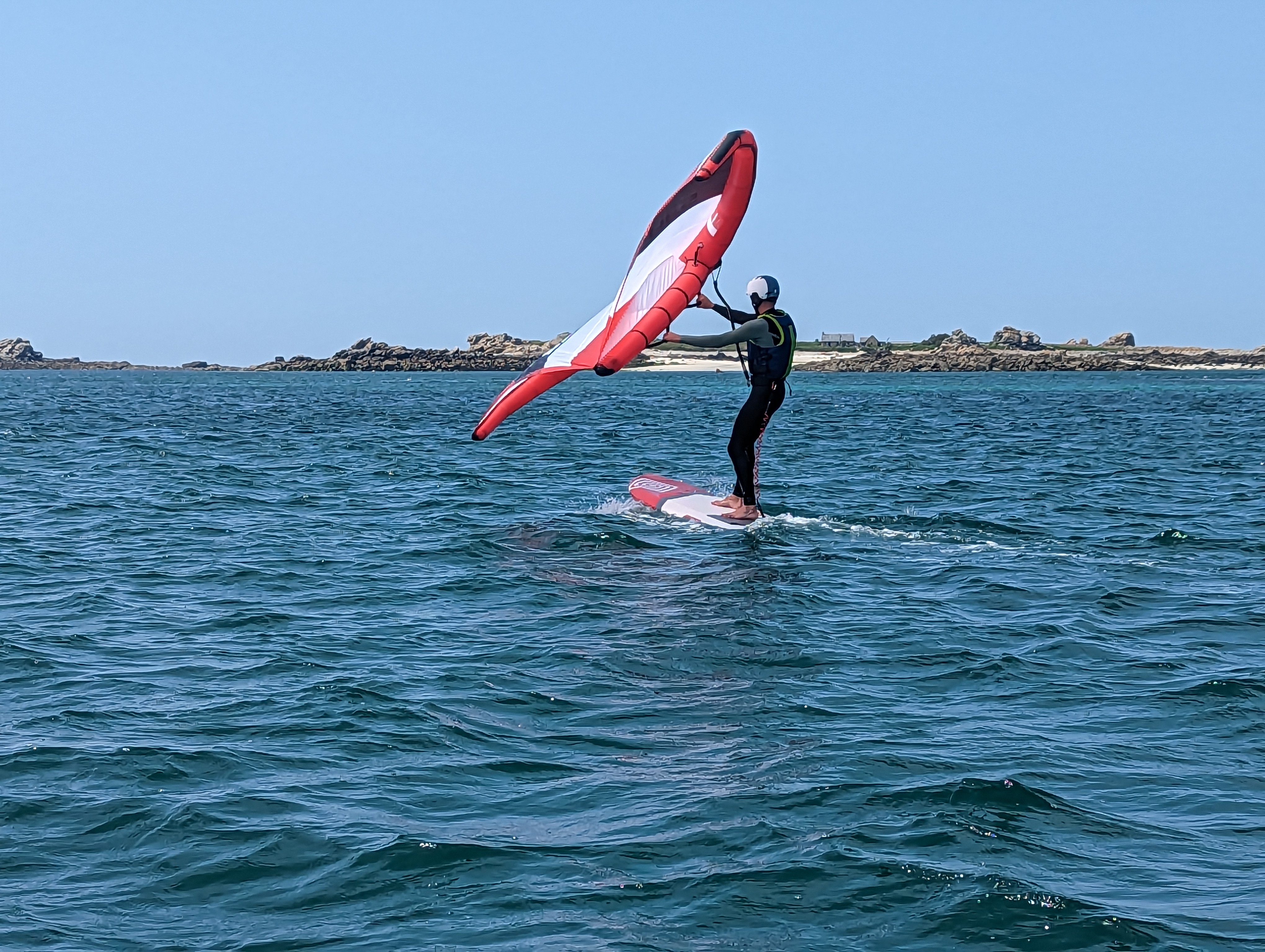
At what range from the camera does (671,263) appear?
15.0 meters

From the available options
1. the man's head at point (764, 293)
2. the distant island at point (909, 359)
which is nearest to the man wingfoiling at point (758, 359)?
the man's head at point (764, 293)

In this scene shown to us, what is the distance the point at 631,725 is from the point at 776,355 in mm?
8387

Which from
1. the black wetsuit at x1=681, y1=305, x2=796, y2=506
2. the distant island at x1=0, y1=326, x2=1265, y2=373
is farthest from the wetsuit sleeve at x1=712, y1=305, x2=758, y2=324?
the distant island at x1=0, y1=326, x2=1265, y2=373

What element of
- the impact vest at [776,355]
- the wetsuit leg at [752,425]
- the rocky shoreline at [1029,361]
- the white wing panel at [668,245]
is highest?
the rocky shoreline at [1029,361]

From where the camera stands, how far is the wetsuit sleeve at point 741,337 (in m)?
14.3

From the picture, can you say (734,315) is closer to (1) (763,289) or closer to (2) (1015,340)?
(1) (763,289)

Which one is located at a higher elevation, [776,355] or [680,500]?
[776,355]

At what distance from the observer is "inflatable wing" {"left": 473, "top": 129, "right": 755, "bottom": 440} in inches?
563

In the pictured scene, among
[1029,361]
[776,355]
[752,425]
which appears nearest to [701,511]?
[752,425]

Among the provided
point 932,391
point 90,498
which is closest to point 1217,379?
point 932,391

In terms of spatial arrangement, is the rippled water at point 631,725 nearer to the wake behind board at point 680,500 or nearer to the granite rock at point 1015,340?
the wake behind board at point 680,500

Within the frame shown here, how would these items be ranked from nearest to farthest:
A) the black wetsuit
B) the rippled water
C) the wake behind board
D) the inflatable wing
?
the rippled water
the inflatable wing
the black wetsuit
the wake behind board

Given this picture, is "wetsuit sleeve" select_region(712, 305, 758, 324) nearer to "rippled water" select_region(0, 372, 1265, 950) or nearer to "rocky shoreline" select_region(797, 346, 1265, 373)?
"rippled water" select_region(0, 372, 1265, 950)

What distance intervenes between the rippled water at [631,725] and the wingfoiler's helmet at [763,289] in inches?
122
